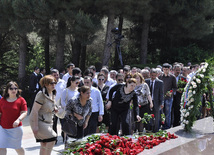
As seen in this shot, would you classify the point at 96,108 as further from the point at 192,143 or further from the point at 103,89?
the point at 192,143

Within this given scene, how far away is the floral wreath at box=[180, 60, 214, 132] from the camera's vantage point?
549 cm

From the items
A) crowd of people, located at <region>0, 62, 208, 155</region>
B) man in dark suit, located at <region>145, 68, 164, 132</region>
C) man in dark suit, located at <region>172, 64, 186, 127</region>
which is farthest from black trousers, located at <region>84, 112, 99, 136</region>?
man in dark suit, located at <region>172, 64, 186, 127</region>

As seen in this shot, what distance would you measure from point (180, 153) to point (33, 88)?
7.86m

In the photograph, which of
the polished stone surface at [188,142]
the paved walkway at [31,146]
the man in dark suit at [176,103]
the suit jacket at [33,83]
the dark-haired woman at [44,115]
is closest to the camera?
the polished stone surface at [188,142]

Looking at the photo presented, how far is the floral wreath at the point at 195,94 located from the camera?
5492 mm

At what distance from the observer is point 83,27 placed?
14.9 meters

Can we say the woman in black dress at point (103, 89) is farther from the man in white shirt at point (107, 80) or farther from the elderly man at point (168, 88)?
the elderly man at point (168, 88)

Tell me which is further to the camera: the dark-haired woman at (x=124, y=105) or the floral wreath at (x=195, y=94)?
the dark-haired woman at (x=124, y=105)

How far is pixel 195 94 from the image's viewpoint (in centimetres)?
555

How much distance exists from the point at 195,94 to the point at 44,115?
274 centimetres

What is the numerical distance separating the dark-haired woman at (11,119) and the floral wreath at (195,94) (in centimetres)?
291

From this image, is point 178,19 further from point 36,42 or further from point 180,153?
point 180,153

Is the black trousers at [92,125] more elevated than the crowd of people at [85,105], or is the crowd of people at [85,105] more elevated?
the crowd of people at [85,105]

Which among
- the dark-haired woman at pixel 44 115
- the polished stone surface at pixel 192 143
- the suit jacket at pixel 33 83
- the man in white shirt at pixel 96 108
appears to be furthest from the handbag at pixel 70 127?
the suit jacket at pixel 33 83
